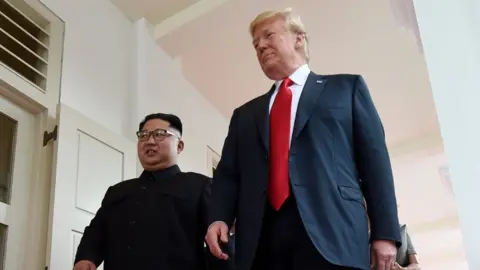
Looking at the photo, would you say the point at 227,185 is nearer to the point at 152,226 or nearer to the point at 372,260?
the point at 372,260

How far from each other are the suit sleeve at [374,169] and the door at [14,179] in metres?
1.71

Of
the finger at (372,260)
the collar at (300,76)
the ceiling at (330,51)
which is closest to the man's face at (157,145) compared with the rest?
the collar at (300,76)

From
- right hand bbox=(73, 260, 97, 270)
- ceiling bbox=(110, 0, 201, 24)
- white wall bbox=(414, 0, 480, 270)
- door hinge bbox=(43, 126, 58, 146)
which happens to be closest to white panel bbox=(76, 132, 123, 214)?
door hinge bbox=(43, 126, 58, 146)

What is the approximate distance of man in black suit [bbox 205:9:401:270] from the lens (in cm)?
116

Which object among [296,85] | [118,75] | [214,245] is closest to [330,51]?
[118,75]

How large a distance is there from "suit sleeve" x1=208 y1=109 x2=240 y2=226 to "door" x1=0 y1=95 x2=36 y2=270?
1392 millimetres

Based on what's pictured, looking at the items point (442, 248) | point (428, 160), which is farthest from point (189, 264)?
point (442, 248)

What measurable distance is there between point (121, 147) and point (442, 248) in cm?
657

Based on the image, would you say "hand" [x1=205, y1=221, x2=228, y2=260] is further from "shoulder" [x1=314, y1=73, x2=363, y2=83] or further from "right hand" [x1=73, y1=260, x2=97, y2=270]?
"right hand" [x1=73, y1=260, x2=97, y2=270]

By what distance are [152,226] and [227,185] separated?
65 centimetres

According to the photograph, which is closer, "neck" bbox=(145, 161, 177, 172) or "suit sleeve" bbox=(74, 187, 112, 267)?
"suit sleeve" bbox=(74, 187, 112, 267)

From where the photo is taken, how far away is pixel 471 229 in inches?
23.6

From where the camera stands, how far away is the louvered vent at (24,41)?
269cm

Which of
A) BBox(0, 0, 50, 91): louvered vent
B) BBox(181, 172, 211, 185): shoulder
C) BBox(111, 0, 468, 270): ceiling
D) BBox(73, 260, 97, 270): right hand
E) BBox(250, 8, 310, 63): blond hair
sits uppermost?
BBox(111, 0, 468, 270): ceiling
